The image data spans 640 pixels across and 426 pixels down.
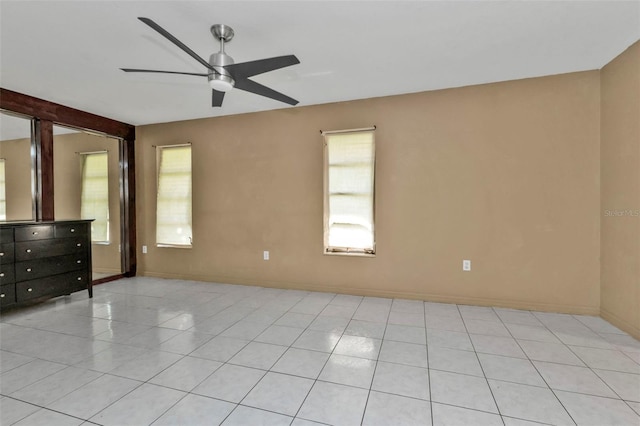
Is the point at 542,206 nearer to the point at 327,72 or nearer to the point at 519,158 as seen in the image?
the point at 519,158

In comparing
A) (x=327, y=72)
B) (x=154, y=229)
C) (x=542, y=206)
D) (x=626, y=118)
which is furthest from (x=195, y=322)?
(x=626, y=118)

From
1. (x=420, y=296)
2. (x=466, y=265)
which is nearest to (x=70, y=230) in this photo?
(x=420, y=296)

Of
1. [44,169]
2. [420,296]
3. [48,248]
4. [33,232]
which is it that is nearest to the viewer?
[33,232]

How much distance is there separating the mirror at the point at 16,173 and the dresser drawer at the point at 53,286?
0.91 metres

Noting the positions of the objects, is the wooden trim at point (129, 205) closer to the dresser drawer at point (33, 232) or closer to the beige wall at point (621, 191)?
the dresser drawer at point (33, 232)

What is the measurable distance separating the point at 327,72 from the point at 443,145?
1570mm

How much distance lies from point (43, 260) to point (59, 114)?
1.92 meters

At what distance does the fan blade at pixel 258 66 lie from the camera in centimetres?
187

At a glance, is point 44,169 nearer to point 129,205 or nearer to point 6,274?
point 129,205

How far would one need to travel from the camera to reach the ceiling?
79.1 inches

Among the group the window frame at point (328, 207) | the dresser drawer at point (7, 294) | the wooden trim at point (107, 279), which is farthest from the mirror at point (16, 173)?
the window frame at point (328, 207)

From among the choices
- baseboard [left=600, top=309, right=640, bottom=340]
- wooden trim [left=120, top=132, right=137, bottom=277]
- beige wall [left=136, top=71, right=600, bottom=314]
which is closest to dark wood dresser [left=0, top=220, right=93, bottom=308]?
wooden trim [left=120, top=132, right=137, bottom=277]

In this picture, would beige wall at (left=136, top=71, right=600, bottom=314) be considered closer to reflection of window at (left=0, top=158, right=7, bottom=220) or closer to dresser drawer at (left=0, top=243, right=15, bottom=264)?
dresser drawer at (left=0, top=243, right=15, bottom=264)

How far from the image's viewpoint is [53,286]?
334 cm
